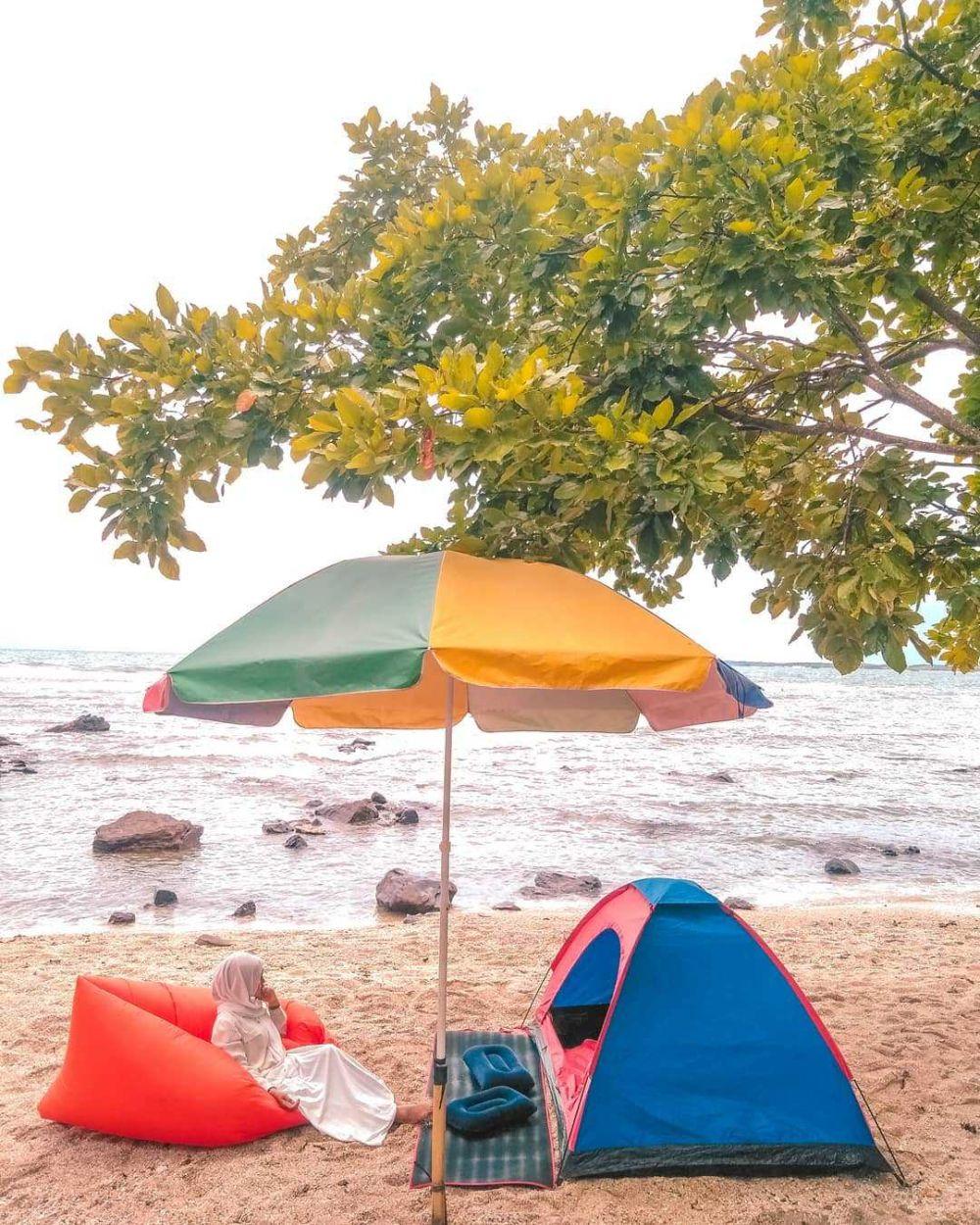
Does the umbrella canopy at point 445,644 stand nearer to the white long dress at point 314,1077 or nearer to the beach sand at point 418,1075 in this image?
the white long dress at point 314,1077

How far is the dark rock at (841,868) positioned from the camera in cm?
1331

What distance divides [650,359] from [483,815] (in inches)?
566

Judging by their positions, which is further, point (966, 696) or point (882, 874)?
point (966, 696)

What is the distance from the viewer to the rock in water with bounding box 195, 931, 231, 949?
8555mm

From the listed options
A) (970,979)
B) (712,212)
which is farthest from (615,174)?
(970,979)

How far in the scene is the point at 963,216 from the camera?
500 centimetres

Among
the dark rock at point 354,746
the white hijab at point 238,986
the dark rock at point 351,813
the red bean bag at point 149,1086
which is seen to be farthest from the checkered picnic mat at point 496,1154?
the dark rock at point 354,746

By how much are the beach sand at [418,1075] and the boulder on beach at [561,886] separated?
196 centimetres

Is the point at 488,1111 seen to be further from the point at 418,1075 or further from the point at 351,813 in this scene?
the point at 351,813

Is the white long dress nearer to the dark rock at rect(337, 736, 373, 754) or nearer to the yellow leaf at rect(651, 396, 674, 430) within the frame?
the yellow leaf at rect(651, 396, 674, 430)

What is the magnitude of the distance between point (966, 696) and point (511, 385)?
233 feet

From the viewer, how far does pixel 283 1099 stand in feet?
15.1

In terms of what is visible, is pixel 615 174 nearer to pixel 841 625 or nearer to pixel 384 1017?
pixel 841 625

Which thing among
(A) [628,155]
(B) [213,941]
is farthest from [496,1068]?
(A) [628,155]
